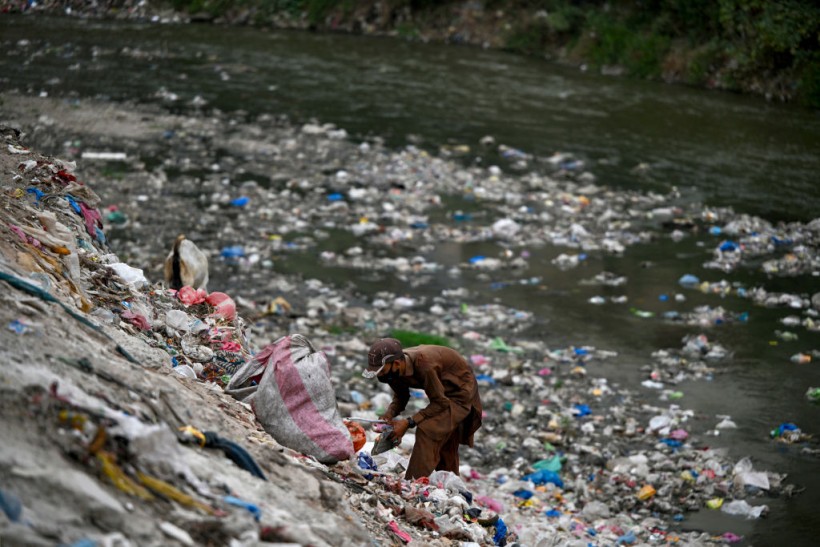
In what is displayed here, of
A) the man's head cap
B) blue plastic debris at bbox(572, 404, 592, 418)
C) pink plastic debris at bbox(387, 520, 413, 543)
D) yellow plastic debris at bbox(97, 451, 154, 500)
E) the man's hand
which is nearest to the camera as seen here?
yellow plastic debris at bbox(97, 451, 154, 500)

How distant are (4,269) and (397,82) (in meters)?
11.9

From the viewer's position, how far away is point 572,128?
12602 millimetres

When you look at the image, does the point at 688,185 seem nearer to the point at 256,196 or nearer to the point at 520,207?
the point at 520,207

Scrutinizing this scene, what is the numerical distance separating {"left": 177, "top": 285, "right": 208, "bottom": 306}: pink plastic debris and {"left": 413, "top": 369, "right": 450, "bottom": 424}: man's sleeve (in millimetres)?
1411

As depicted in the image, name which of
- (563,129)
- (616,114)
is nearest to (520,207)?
(563,129)

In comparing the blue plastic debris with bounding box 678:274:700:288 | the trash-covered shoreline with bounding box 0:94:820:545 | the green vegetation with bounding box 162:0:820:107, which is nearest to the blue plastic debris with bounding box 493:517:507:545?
the trash-covered shoreline with bounding box 0:94:820:545

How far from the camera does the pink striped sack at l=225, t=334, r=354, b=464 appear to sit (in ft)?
12.9

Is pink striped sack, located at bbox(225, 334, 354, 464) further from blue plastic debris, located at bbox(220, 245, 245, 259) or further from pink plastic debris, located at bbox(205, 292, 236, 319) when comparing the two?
blue plastic debris, located at bbox(220, 245, 245, 259)

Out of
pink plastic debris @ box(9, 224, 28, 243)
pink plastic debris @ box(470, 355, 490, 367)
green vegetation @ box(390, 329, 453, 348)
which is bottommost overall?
pink plastic debris @ box(470, 355, 490, 367)

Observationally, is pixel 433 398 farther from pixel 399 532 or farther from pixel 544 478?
pixel 544 478

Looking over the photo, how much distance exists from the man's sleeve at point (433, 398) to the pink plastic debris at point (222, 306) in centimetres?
121

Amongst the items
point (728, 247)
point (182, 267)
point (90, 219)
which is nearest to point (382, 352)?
point (182, 267)

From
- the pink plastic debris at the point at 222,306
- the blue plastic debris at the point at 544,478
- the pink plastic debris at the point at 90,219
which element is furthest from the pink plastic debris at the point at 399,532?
the pink plastic debris at the point at 90,219

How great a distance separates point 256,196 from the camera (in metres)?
9.58
